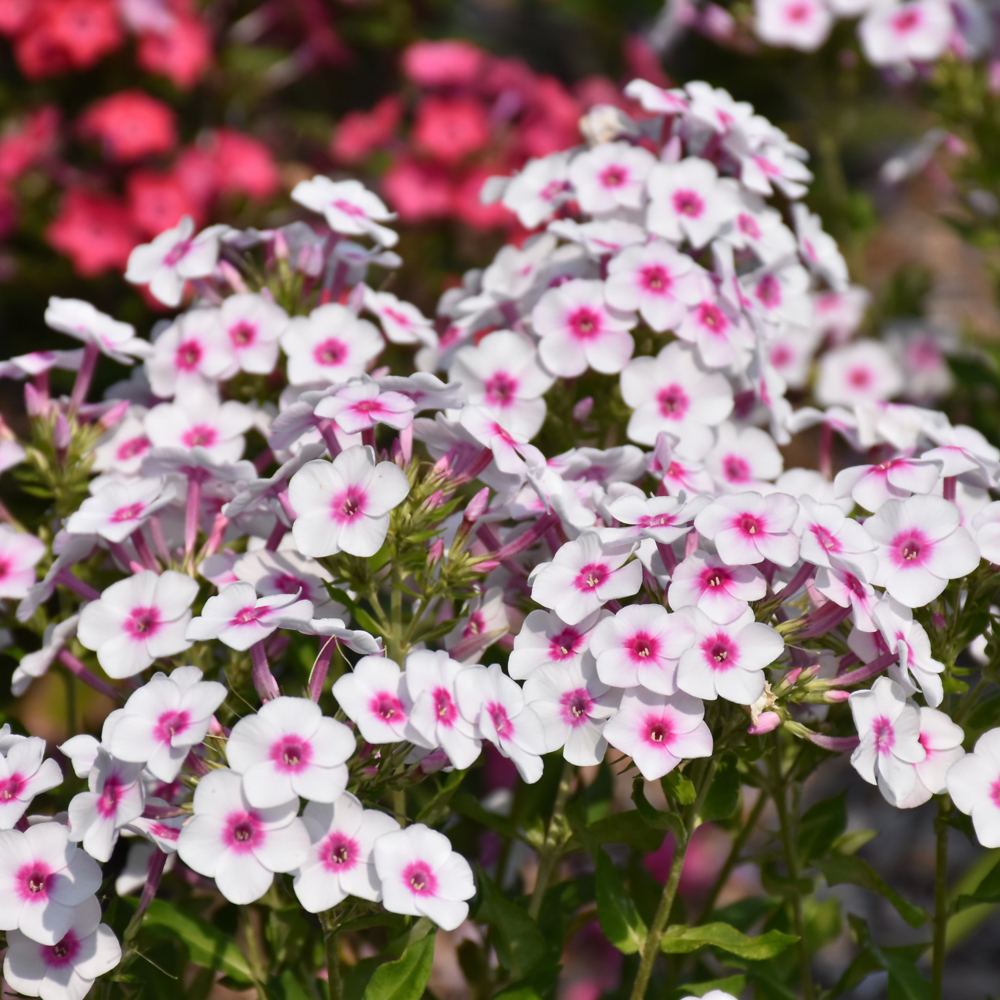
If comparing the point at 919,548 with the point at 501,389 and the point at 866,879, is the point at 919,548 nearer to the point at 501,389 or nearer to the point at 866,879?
the point at 866,879

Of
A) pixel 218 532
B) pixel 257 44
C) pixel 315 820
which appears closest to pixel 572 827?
pixel 315 820

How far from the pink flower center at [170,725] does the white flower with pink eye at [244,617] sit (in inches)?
3.5

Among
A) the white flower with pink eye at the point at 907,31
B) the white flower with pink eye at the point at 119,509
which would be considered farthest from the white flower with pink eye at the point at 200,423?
the white flower with pink eye at the point at 907,31

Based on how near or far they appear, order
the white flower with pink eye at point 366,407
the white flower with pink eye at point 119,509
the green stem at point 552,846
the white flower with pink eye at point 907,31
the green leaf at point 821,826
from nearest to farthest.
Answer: the white flower with pink eye at point 366,407
the white flower with pink eye at point 119,509
the green stem at point 552,846
the green leaf at point 821,826
the white flower with pink eye at point 907,31

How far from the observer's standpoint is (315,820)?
132cm

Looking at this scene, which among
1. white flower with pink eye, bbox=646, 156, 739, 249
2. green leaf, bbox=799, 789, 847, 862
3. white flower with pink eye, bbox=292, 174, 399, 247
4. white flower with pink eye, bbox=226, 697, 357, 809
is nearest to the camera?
white flower with pink eye, bbox=226, 697, 357, 809

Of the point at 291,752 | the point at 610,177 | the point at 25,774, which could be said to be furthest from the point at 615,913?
the point at 610,177

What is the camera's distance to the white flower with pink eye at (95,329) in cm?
196

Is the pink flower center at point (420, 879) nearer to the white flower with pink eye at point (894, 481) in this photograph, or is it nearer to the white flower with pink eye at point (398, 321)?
the white flower with pink eye at point (894, 481)

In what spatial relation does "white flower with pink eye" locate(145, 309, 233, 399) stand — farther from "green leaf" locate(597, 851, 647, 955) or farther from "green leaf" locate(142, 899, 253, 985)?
"green leaf" locate(597, 851, 647, 955)

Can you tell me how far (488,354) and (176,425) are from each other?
50 cm

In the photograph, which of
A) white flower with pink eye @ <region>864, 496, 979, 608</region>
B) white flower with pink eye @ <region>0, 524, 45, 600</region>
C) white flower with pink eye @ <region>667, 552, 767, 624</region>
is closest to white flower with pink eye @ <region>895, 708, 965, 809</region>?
white flower with pink eye @ <region>864, 496, 979, 608</region>

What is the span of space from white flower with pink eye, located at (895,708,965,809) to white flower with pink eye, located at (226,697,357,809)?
696 mm

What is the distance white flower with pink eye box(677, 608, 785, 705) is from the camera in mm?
1352
